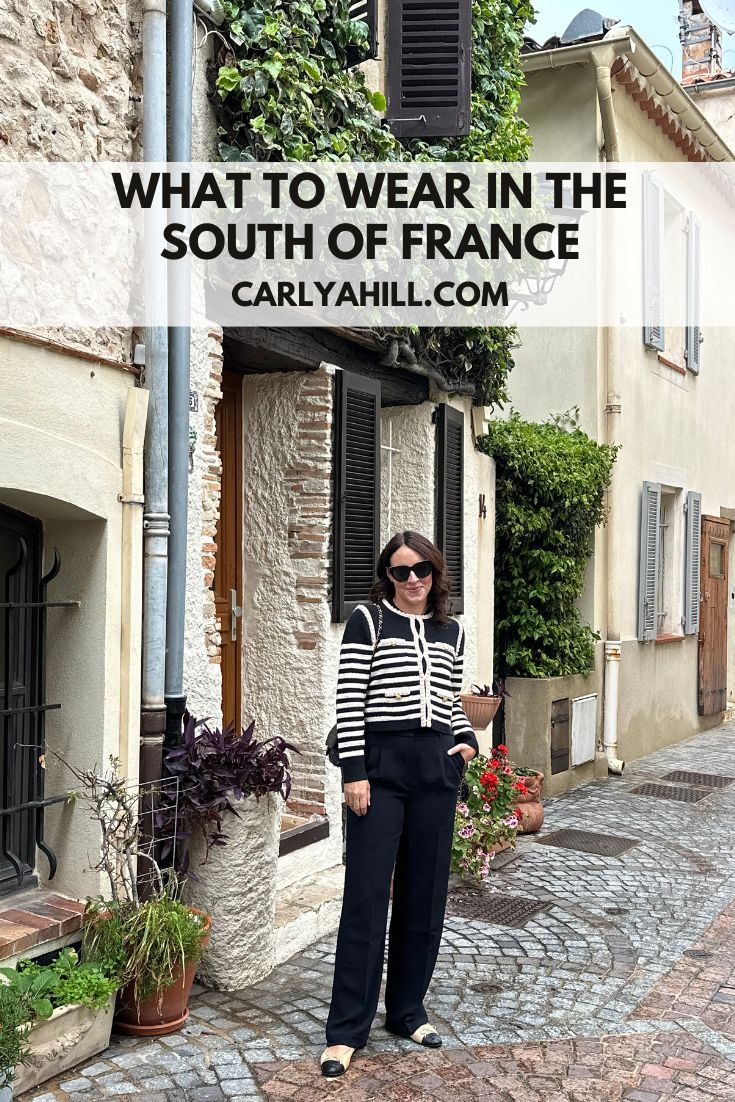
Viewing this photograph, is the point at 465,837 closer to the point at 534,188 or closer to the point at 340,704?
the point at 340,704

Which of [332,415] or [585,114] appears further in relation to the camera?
[585,114]

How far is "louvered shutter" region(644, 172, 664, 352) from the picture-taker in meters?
10.7

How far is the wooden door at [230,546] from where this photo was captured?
6.13 metres

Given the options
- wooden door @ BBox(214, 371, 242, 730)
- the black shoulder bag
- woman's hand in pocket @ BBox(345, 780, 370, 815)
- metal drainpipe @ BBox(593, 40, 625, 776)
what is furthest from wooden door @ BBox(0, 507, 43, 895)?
metal drainpipe @ BBox(593, 40, 625, 776)

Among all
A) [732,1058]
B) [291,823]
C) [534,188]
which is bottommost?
[732,1058]

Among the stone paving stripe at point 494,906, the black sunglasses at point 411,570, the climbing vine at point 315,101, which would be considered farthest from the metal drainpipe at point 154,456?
the stone paving stripe at point 494,906

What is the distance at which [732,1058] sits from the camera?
4098mm

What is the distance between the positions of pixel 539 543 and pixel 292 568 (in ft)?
12.1

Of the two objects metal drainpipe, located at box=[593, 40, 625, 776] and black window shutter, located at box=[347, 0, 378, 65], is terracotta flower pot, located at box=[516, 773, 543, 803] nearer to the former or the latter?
metal drainpipe, located at box=[593, 40, 625, 776]

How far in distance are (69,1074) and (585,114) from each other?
29.4ft

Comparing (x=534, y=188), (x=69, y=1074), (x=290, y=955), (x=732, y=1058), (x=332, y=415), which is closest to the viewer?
(x=69, y=1074)

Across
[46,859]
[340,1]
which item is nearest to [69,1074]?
[46,859]

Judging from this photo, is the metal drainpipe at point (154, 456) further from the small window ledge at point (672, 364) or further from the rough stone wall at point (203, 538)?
the small window ledge at point (672, 364)

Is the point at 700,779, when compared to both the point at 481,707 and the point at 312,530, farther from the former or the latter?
the point at 312,530
